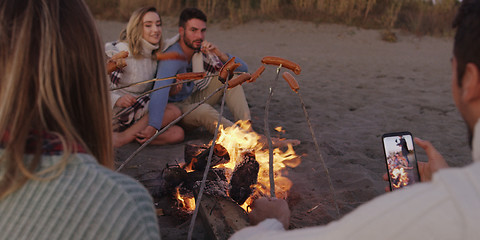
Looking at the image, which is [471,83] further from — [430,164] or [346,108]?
[346,108]

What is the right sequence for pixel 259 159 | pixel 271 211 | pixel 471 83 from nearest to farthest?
pixel 471 83
pixel 271 211
pixel 259 159

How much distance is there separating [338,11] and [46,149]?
11014 mm

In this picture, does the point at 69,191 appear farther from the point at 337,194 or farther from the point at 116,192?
the point at 337,194

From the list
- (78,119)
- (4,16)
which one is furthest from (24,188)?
(4,16)

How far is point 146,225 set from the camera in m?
0.98

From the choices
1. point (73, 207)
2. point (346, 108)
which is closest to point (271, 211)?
point (73, 207)

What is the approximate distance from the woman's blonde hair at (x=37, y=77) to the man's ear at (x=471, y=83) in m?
0.87

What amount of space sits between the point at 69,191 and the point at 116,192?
10 cm

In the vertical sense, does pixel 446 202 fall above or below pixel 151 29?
above

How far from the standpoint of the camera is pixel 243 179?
7.68 ft

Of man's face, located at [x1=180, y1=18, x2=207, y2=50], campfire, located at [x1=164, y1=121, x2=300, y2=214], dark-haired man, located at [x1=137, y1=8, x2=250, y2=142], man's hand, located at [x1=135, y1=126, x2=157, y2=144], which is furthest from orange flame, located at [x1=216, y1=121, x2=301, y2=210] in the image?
man's face, located at [x1=180, y1=18, x2=207, y2=50]

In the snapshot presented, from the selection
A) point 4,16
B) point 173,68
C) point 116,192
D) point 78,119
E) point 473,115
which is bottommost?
point 173,68

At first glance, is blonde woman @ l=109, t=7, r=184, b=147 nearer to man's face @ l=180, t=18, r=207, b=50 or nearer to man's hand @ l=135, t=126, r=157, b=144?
man's hand @ l=135, t=126, r=157, b=144

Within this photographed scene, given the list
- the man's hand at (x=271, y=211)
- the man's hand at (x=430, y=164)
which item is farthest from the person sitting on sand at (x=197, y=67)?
the man's hand at (x=271, y=211)
